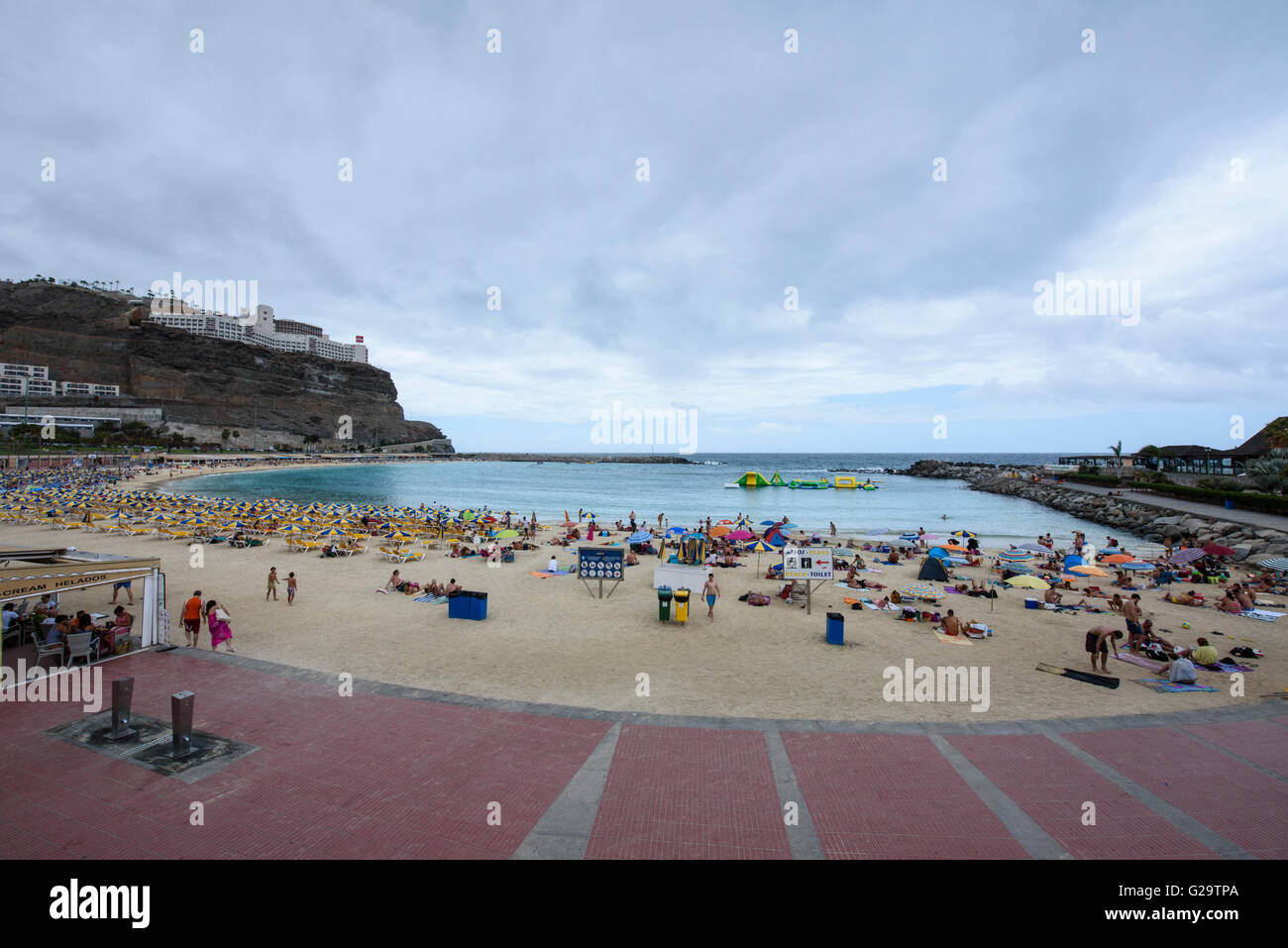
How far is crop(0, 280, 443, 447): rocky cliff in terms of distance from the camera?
396ft

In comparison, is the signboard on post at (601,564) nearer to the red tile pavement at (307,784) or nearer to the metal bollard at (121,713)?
the red tile pavement at (307,784)

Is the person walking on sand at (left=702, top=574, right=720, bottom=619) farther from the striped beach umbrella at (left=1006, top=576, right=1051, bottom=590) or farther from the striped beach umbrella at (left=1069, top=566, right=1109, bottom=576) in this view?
the striped beach umbrella at (left=1069, top=566, right=1109, bottom=576)

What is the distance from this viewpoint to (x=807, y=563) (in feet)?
47.8

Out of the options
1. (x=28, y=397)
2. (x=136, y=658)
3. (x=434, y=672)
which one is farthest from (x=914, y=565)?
(x=28, y=397)

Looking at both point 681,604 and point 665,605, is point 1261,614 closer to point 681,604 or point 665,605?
point 681,604

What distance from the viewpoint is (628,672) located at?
10.1m

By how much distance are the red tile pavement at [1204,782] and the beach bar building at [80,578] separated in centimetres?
1487

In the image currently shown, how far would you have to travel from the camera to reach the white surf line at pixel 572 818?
5.08 meters

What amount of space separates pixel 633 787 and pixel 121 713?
6.50 meters

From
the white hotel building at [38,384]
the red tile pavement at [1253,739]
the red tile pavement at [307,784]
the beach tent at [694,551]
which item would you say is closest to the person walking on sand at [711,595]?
the beach tent at [694,551]

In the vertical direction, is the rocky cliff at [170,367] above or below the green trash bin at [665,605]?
above

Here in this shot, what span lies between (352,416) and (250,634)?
16348 centimetres

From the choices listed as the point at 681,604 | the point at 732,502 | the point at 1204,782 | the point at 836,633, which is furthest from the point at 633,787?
the point at 732,502

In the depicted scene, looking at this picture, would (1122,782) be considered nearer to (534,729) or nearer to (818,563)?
(534,729)
